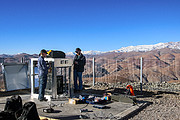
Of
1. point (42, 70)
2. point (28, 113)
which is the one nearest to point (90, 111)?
point (28, 113)

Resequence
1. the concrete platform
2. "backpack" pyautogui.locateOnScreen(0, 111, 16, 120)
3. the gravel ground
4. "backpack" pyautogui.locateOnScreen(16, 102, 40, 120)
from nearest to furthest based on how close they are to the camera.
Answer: "backpack" pyautogui.locateOnScreen(16, 102, 40, 120) → "backpack" pyautogui.locateOnScreen(0, 111, 16, 120) → the concrete platform → the gravel ground

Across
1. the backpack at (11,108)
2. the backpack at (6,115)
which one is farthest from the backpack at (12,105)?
the backpack at (6,115)

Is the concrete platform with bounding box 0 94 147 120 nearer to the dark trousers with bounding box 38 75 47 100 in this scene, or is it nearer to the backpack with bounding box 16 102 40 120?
the dark trousers with bounding box 38 75 47 100

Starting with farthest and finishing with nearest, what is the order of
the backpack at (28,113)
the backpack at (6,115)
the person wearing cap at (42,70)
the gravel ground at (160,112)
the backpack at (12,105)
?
the person wearing cap at (42,70), the gravel ground at (160,112), the backpack at (12,105), the backpack at (6,115), the backpack at (28,113)

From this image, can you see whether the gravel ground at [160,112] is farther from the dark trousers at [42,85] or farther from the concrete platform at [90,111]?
the dark trousers at [42,85]

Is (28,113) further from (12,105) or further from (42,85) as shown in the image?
(42,85)

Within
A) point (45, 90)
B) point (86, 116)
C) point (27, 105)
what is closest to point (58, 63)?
point (45, 90)

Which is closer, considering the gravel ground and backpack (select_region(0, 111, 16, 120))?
backpack (select_region(0, 111, 16, 120))

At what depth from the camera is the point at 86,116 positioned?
505 centimetres

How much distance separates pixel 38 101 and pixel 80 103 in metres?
1.49

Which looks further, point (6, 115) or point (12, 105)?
point (12, 105)

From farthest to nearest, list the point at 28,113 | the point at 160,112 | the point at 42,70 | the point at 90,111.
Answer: the point at 42,70 < the point at 160,112 < the point at 90,111 < the point at 28,113

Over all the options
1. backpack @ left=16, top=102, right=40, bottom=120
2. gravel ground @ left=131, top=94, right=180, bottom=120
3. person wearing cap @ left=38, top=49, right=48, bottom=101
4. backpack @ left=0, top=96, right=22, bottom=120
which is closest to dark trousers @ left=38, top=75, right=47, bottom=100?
person wearing cap @ left=38, top=49, right=48, bottom=101

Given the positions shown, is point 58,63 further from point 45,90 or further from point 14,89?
point 14,89
